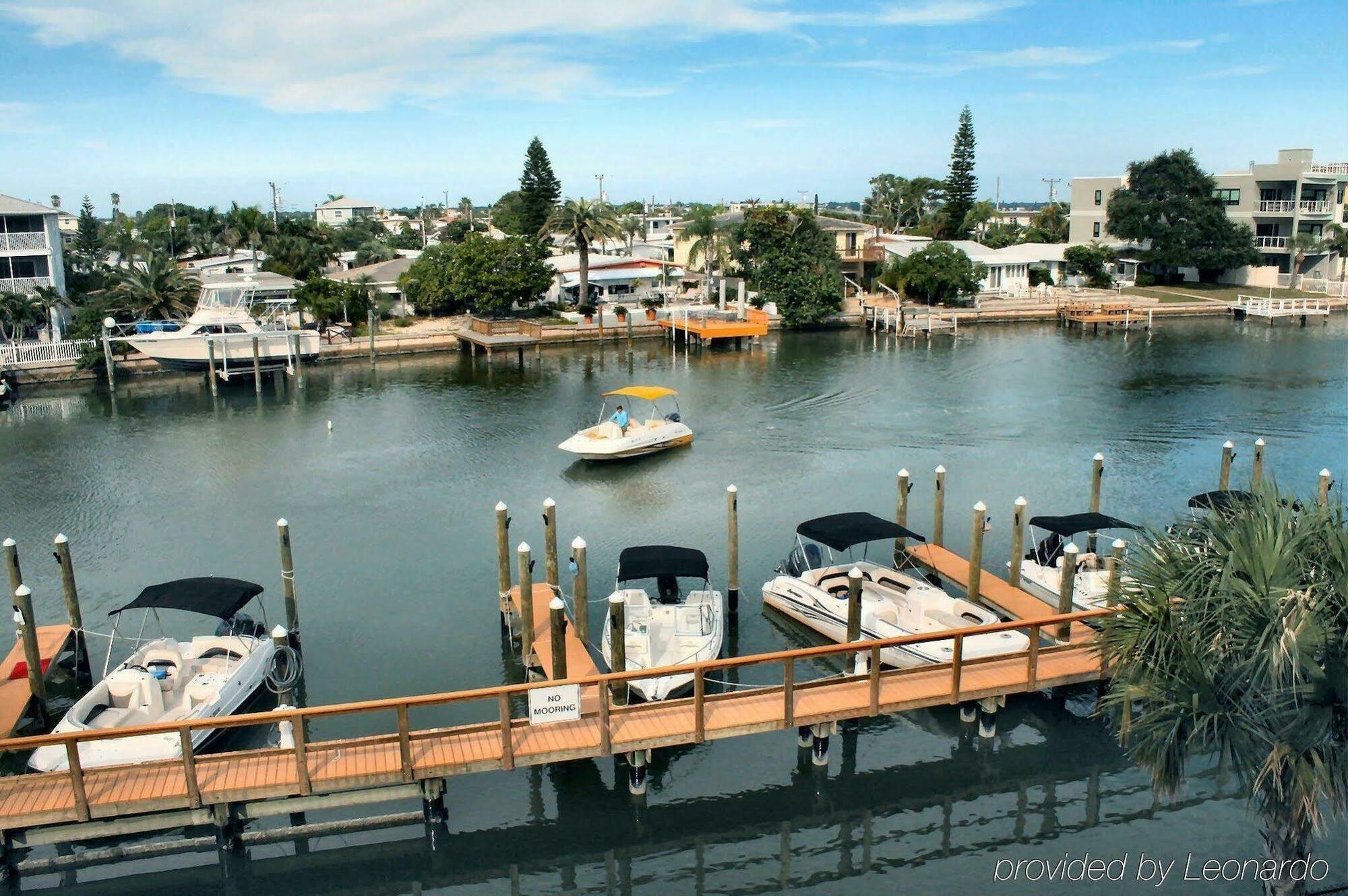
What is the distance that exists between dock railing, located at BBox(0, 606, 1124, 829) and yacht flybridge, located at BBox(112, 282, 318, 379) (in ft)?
138

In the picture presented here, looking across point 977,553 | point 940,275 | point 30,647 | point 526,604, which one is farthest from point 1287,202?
point 30,647

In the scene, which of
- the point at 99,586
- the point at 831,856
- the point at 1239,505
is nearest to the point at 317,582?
the point at 99,586

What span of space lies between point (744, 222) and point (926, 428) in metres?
38.4

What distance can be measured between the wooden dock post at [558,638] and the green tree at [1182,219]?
81171 millimetres

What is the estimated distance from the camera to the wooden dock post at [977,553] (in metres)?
22.2

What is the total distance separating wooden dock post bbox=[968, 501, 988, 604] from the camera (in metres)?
22.2

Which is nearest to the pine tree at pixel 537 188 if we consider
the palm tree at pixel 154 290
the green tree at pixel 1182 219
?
the palm tree at pixel 154 290

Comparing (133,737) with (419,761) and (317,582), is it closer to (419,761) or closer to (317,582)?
(419,761)

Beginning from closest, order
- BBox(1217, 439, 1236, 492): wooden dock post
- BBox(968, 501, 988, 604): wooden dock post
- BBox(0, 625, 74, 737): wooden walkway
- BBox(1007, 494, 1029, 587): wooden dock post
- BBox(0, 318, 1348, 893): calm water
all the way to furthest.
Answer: BBox(0, 318, 1348, 893): calm water < BBox(0, 625, 74, 737): wooden walkway < BBox(968, 501, 988, 604): wooden dock post < BBox(1007, 494, 1029, 587): wooden dock post < BBox(1217, 439, 1236, 492): wooden dock post

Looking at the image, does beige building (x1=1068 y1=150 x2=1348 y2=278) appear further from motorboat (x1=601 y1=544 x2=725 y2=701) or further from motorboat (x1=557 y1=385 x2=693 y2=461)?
motorboat (x1=601 y1=544 x2=725 y2=701)

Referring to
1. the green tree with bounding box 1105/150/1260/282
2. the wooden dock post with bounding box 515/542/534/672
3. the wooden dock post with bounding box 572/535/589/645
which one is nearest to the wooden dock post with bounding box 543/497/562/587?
the wooden dock post with bounding box 572/535/589/645

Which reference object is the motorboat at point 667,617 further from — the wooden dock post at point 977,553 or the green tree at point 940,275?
the green tree at point 940,275

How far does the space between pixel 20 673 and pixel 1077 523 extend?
22001 millimetres

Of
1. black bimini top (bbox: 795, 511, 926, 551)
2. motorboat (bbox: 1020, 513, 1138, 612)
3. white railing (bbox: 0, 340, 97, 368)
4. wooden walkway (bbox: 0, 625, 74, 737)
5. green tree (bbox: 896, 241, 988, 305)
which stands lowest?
wooden walkway (bbox: 0, 625, 74, 737)
